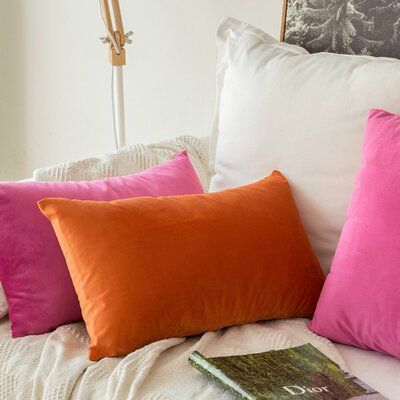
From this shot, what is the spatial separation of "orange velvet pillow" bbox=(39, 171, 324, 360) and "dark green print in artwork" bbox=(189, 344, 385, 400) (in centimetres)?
15

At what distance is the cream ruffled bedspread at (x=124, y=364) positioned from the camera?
1.43 metres

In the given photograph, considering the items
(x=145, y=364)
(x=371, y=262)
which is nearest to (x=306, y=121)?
(x=371, y=262)

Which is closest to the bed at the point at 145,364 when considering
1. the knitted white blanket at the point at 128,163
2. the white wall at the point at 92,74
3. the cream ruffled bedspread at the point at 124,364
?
the cream ruffled bedspread at the point at 124,364

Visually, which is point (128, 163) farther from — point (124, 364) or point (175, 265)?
point (124, 364)

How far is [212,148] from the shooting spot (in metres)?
2.13

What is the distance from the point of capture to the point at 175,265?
1.58 m

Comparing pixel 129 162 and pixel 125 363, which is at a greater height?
pixel 129 162

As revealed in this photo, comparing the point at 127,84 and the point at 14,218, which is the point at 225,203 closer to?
the point at 14,218

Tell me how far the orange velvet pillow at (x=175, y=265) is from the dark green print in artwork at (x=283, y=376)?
0.15 metres

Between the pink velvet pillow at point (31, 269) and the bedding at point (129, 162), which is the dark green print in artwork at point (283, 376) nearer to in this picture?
the pink velvet pillow at point (31, 269)

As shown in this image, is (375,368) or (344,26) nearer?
(375,368)

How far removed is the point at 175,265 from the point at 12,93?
1.79 m

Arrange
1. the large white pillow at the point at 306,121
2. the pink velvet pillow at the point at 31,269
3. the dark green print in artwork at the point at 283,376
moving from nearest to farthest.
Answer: the dark green print in artwork at the point at 283,376
the pink velvet pillow at the point at 31,269
the large white pillow at the point at 306,121

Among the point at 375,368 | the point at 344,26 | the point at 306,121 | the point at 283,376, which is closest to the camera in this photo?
the point at 283,376
